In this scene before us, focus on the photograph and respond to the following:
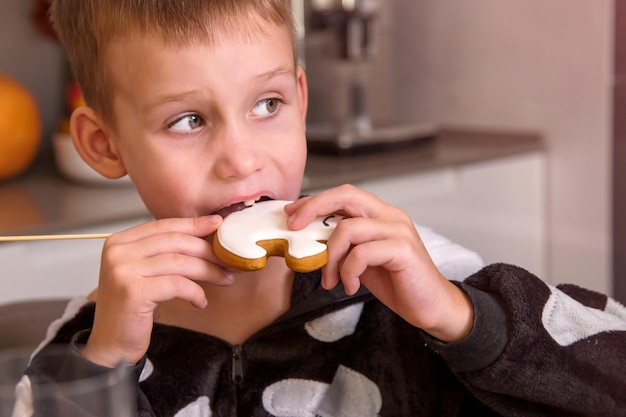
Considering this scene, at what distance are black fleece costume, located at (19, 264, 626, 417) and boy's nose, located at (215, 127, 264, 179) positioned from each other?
0.17 meters

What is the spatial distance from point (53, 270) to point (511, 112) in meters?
1.08

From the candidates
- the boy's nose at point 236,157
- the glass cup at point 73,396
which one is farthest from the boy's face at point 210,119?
the glass cup at point 73,396

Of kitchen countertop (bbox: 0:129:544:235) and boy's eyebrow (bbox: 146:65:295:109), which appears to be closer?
boy's eyebrow (bbox: 146:65:295:109)

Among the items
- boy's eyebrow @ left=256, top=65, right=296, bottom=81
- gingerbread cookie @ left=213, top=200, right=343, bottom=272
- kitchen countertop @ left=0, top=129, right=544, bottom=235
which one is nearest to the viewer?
gingerbread cookie @ left=213, top=200, right=343, bottom=272

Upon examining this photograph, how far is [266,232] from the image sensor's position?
0.73 m

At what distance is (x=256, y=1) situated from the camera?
83cm

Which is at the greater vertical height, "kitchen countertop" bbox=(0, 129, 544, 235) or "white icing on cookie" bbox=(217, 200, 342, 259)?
"white icing on cookie" bbox=(217, 200, 342, 259)

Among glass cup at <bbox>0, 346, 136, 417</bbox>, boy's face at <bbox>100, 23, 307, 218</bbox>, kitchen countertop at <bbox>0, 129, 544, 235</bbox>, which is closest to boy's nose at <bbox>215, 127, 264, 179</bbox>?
boy's face at <bbox>100, 23, 307, 218</bbox>

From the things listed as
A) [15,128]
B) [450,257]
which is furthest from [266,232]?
[15,128]

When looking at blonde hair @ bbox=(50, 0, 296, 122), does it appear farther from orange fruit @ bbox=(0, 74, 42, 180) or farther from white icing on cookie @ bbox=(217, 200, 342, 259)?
orange fruit @ bbox=(0, 74, 42, 180)

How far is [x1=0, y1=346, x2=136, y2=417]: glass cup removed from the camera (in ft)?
1.48

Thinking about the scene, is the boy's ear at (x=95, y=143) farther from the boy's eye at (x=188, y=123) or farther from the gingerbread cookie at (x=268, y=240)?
the gingerbread cookie at (x=268, y=240)

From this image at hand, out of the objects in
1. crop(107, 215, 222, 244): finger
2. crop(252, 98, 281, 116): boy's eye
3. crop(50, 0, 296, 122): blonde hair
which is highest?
crop(50, 0, 296, 122): blonde hair

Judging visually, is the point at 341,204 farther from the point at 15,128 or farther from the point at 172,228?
the point at 15,128
